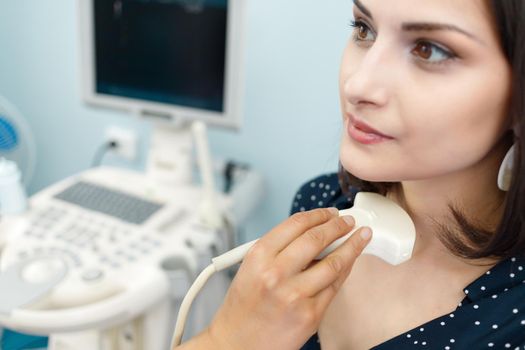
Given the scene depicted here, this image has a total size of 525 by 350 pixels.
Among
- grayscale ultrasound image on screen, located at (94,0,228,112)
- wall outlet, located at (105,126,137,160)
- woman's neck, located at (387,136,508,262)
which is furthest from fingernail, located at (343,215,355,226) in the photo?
wall outlet, located at (105,126,137,160)

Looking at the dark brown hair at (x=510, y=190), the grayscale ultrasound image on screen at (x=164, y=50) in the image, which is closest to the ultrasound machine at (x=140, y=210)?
the grayscale ultrasound image on screen at (x=164, y=50)

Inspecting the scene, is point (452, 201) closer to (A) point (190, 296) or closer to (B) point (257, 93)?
(A) point (190, 296)

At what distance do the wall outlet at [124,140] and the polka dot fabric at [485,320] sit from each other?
1.15 meters

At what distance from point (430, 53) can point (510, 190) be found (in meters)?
0.18

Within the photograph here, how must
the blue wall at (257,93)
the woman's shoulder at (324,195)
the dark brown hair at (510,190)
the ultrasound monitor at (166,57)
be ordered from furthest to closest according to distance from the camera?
1. the blue wall at (257,93)
2. the ultrasound monitor at (166,57)
3. the woman's shoulder at (324,195)
4. the dark brown hair at (510,190)

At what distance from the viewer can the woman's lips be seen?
612 millimetres

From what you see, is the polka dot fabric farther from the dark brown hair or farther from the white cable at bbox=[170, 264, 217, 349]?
the white cable at bbox=[170, 264, 217, 349]

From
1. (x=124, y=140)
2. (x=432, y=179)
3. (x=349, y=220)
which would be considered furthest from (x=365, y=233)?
(x=124, y=140)

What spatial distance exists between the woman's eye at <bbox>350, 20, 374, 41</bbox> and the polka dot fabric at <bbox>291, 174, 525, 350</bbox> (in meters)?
0.33

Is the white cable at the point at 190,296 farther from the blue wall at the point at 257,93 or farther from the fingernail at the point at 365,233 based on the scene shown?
the blue wall at the point at 257,93

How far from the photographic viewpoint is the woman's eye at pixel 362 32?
2.16ft

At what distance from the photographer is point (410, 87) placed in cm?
58

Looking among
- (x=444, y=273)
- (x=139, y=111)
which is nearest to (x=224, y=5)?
(x=139, y=111)

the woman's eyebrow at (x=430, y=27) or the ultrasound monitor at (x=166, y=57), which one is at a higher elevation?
the woman's eyebrow at (x=430, y=27)
